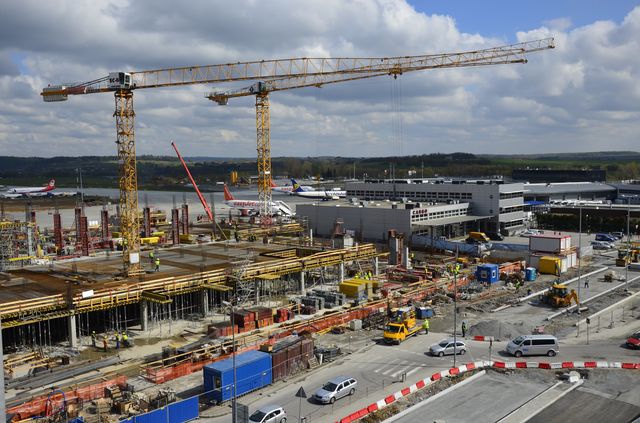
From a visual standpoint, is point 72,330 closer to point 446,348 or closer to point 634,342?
point 446,348

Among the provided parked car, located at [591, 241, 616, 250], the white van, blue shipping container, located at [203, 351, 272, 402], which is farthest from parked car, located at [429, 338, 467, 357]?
parked car, located at [591, 241, 616, 250]

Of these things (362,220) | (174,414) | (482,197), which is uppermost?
(482,197)

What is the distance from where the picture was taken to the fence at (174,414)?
18797mm

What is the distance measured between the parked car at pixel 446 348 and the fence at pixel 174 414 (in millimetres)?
12256

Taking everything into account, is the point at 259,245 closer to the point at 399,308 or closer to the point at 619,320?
the point at 399,308

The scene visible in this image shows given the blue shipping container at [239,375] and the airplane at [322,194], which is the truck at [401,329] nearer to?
the blue shipping container at [239,375]

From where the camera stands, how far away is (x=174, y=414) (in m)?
19.6

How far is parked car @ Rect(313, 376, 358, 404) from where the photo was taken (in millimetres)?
21203

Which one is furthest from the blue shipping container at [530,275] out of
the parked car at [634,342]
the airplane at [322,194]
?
the airplane at [322,194]

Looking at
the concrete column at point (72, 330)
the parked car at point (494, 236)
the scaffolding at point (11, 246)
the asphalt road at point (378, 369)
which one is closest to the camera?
the asphalt road at point (378, 369)

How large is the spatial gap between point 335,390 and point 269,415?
3.46 meters

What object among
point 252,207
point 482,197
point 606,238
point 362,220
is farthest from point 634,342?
point 252,207

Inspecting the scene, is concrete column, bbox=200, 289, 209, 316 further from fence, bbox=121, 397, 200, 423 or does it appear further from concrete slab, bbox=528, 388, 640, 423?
concrete slab, bbox=528, 388, 640, 423

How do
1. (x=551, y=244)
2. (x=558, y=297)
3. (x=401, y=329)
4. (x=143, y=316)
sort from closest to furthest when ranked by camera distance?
1. (x=401, y=329)
2. (x=143, y=316)
3. (x=558, y=297)
4. (x=551, y=244)
